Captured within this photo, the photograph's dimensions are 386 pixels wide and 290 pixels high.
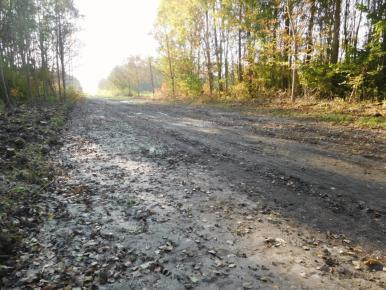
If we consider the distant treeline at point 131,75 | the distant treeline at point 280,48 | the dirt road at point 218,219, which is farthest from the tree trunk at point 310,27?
the distant treeline at point 131,75

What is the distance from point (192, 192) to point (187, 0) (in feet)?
95.6

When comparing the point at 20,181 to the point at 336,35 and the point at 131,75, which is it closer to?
the point at 336,35

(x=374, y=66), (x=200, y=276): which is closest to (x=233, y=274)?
(x=200, y=276)

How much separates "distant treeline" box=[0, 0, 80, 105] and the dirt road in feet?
48.7

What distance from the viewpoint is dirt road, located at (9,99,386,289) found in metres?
4.09

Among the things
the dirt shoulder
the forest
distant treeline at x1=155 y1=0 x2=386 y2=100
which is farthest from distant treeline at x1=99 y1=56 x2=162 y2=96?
the dirt shoulder

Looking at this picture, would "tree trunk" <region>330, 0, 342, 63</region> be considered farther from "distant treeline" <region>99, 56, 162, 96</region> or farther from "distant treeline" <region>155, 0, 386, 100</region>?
"distant treeline" <region>99, 56, 162, 96</region>

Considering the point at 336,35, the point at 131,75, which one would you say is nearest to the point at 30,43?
the point at 336,35

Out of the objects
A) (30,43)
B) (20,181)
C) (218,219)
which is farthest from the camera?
(30,43)

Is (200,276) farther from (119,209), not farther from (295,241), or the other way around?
(119,209)

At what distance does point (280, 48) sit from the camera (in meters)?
20.7

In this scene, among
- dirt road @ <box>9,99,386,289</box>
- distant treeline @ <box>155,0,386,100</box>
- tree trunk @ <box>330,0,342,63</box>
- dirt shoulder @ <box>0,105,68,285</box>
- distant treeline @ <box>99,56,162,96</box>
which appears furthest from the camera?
distant treeline @ <box>99,56,162,96</box>

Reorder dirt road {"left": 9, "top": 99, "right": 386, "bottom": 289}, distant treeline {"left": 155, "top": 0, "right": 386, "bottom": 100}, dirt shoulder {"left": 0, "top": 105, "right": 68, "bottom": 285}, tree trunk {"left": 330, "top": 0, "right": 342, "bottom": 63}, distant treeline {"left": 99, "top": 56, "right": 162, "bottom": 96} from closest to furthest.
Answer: dirt road {"left": 9, "top": 99, "right": 386, "bottom": 289} < dirt shoulder {"left": 0, "top": 105, "right": 68, "bottom": 285} < distant treeline {"left": 155, "top": 0, "right": 386, "bottom": 100} < tree trunk {"left": 330, "top": 0, "right": 342, "bottom": 63} < distant treeline {"left": 99, "top": 56, "right": 162, "bottom": 96}

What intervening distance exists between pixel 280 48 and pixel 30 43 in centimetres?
2220
